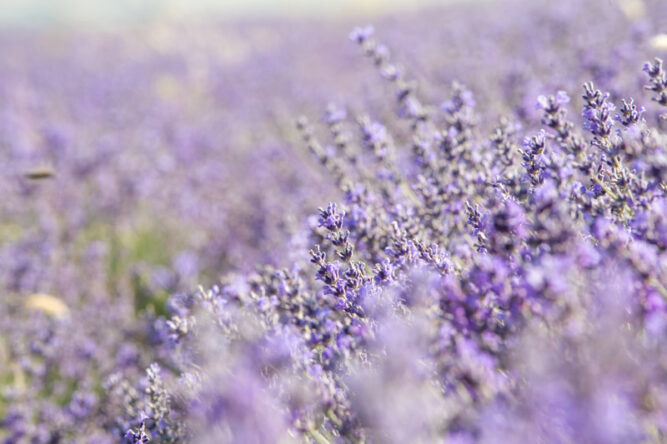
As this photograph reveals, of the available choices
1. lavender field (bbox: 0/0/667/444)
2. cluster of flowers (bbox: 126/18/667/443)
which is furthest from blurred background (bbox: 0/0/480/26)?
cluster of flowers (bbox: 126/18/667/443)

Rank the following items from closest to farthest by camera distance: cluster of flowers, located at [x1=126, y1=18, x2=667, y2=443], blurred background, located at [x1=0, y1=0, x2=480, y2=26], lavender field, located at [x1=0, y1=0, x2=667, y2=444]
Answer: cluster of flowers, located at [x1=126, y1=18, x2=667, y2=443] → lavender field, located at [x1=0, y1=0, x2=667, y2=444] → blurred background, located at [x1=0, y1=0, x2=480, y2=26]

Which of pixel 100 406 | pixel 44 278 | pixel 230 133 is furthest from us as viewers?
pixel 230 133

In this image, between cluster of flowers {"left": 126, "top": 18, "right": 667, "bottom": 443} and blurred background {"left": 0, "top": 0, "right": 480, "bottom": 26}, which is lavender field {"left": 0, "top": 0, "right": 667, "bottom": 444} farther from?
blurred background {"left": 0, "top": 0, "right": 480, "bottom": 26}

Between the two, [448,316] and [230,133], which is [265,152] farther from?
[448,316]

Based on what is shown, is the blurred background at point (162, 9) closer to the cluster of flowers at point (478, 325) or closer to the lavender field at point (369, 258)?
the lavender field at point (369, 258)

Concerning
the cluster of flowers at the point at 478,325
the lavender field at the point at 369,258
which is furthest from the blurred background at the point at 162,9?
the cluster of flowers at the point at 478,325

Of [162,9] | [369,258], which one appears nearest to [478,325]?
[369,258]

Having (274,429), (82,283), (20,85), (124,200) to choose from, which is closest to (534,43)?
(124,200)

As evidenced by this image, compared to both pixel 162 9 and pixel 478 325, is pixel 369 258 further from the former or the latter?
pixel 162 9
